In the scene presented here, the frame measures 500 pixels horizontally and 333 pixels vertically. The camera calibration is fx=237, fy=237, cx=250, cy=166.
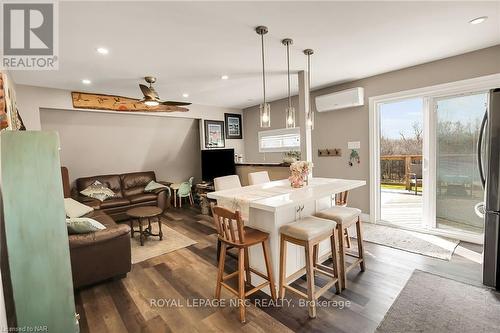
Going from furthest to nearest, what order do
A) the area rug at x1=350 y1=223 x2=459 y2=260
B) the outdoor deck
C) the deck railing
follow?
1. the deck railing
2. the outdoor deck
3. the area rug at x1=350 y1=223 x2=459 y2=260

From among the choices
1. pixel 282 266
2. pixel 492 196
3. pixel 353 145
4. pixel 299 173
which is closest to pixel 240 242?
pixel 282 266

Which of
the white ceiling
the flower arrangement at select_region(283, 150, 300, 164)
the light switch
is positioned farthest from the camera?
the light switch

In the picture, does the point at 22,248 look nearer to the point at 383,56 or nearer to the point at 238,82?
the point at 238,82

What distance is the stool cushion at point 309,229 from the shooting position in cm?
195

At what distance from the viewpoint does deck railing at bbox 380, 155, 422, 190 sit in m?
6.04

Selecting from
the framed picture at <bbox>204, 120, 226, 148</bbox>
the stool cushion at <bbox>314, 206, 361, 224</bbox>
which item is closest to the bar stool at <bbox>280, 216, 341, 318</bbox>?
the stool cushion at <bbox>314, 206, 361, 224</bbox>

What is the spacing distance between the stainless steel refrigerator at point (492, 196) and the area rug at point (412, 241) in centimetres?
61

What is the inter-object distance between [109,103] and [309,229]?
4.73 metres

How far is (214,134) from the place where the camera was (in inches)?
245

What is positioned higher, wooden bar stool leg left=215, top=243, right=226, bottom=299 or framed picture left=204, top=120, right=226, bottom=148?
framed picture left=204, top=120, right=226, bottom=148

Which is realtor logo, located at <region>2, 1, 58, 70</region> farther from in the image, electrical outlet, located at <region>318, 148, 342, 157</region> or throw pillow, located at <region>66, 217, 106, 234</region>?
electrical outlet, located at <region>318, 148, 342, 157</region>

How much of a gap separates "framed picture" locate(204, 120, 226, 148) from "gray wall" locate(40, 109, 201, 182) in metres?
0.47

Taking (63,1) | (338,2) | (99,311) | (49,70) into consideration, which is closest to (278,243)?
(99,311)

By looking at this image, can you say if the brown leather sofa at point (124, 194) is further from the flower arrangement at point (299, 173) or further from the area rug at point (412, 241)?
the area rug at point (412, 241)
